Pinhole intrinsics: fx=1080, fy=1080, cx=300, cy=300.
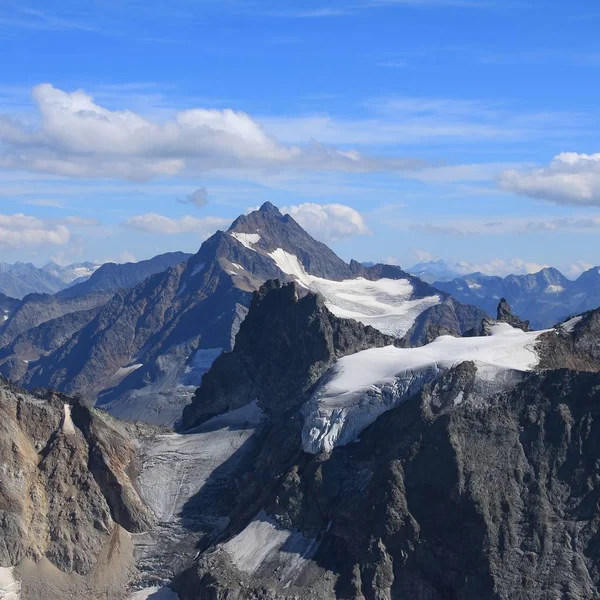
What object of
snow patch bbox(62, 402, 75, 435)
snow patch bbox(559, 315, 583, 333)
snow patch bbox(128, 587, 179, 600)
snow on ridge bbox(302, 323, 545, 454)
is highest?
snow patch bbox(559, 315, 583, 333)

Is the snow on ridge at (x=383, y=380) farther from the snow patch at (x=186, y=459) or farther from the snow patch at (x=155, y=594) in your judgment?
the snow patch at (x=155, y=594)

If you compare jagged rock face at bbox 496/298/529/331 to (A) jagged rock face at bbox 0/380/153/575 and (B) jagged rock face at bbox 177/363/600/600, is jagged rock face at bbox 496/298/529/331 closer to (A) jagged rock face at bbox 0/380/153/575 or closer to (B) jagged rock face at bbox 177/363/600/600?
(B) jagged rock face at bbox 177/363/600/600

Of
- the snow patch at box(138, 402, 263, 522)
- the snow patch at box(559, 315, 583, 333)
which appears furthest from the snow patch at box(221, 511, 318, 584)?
the snow patch at box(559, 315, 583, 333)

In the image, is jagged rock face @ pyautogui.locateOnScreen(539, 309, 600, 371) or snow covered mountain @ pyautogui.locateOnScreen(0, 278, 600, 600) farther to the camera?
jagged rock face @ pyautogui.locateOnScreen(539, 309, 600, 371)

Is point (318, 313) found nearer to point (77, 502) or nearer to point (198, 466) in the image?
point (198, 466)

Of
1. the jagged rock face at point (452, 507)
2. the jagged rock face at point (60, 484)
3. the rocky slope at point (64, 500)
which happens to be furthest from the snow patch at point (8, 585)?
the jagged rock face at point (452, 507)

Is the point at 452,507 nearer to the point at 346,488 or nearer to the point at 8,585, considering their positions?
the point at 346,488

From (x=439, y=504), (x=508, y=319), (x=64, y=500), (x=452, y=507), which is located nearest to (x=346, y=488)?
(x=439, y=504)
